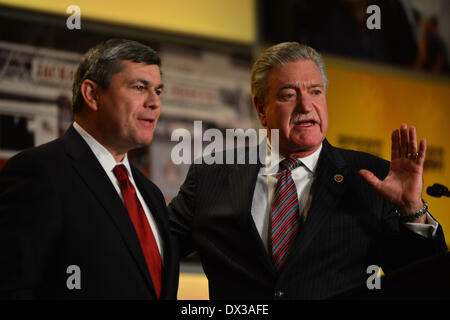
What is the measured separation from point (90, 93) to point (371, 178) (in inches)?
31.3

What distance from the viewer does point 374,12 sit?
4.55 meters

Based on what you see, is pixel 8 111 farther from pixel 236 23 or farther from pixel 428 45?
pixel 428 45

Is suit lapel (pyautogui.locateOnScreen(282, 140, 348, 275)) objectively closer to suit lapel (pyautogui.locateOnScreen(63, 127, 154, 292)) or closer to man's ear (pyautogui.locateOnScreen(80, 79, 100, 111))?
suit lapel (pyautogui.locateOnScreen(63, 127, 154, 292))

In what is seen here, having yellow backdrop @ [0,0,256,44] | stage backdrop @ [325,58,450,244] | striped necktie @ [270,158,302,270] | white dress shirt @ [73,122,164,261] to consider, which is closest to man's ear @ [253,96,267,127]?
striped necktie @ [270,158,302,270]

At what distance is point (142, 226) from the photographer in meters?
1.71

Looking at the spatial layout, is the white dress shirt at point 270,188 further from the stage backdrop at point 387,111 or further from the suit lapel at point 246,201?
the stage backdrop at point 387,111

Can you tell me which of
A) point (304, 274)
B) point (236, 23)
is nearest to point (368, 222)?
point (304, 274)

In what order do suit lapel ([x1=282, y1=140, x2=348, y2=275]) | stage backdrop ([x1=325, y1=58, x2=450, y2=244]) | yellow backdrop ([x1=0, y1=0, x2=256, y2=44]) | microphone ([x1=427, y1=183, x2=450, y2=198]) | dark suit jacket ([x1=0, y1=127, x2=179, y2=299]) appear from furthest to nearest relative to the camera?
1. stage backdrop ([x1=325, y1=58, x2=450, y2=244])
2. yellow backdrop ([x1=0, y1=0, x2=256, y2=44])
3. suit lapel ([x1=282, y1=140, x2=348, y2=275])
4. microphone ([x1=427, y1=183, x2=450, y2=198])
5. dark suit jacket ([x1=0, y1=127, x2=179, y2=299])

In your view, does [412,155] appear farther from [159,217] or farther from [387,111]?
[387,111]

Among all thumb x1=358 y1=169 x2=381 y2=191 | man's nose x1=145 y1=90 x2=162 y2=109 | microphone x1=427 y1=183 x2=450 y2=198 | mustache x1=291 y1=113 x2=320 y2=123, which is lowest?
microphone x1=427 y1=183 x2=450 y2=198

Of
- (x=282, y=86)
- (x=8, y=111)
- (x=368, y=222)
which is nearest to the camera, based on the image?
(x=368, y=222)

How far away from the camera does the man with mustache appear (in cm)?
181

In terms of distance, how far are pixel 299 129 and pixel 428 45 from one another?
124 inches

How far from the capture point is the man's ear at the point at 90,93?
5.84 ft
